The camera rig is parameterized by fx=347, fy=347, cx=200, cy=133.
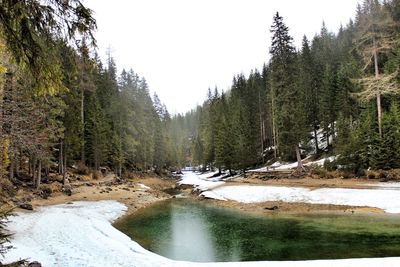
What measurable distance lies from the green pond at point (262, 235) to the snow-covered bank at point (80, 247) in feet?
6.66

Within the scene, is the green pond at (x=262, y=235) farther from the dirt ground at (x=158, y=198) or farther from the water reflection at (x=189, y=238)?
the dirt ground at (x=158, y=198)

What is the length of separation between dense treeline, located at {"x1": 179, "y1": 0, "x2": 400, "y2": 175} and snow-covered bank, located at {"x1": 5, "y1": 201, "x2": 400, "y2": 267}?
79.0 feet

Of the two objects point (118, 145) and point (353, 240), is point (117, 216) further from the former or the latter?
point (118, 145)

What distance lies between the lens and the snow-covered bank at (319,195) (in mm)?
22875

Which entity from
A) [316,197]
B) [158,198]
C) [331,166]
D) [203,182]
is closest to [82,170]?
[158,198]

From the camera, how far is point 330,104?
54844 mm

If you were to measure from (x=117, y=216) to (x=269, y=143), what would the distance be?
174ft

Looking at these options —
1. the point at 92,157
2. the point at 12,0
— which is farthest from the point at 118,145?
the point at 12,0

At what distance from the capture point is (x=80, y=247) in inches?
524

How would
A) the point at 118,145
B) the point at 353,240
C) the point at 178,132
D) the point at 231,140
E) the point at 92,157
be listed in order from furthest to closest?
1. the point at 178,132
2. the point at 231,140
3. the point at 118,145
4. the point at 92,157
5. the point at 353,240

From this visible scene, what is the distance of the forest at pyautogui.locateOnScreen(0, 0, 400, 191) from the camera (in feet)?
22.2

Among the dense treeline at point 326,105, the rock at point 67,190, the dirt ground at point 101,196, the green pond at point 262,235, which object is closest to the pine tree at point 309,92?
the dense treeline at point 326,105

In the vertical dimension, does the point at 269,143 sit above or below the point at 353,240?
above

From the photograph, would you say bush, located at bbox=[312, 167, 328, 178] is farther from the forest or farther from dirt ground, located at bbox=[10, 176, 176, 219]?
dirt ground, located at bbox=[10, 176, 176, 219]
